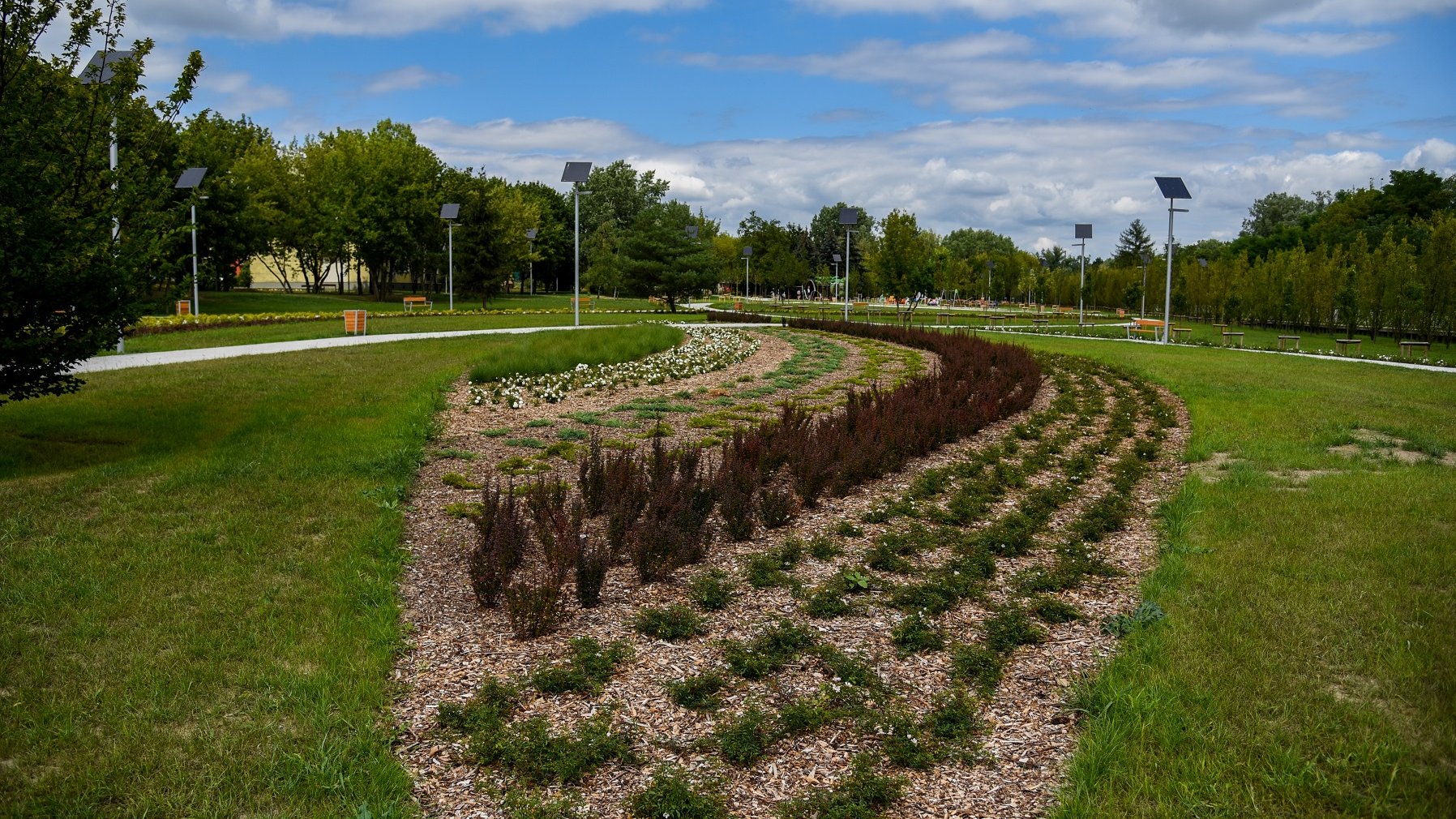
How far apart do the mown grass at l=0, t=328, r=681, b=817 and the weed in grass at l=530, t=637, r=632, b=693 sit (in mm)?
771

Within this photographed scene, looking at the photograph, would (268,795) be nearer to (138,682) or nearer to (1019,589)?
(138,682)

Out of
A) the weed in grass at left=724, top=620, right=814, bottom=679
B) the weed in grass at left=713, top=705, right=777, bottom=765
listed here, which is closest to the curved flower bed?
the weed in grass at left=724, top=620, right=814, bottom=679

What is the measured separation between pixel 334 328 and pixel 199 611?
21.9 m

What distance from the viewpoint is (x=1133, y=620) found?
526cm

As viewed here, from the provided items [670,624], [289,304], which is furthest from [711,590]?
[289,304]

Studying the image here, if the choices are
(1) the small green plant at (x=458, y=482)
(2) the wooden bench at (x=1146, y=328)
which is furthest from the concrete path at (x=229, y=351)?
(2) the wooden bench at (x=1146, y=328)

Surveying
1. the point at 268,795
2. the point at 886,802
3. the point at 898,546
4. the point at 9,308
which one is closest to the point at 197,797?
the point at 268,795

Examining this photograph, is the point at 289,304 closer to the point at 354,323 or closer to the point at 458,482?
the point at 354,323

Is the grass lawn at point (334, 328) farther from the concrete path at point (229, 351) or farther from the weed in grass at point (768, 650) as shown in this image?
the weed in grass at point (768, 650)

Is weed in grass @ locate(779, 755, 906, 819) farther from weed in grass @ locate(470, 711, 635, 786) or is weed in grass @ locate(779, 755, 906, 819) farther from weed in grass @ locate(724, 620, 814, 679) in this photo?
weed in grass @ locate(724, 620, 814, 679)

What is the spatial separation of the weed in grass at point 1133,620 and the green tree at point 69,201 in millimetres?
8415

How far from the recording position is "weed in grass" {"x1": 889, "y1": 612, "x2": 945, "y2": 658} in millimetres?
5039

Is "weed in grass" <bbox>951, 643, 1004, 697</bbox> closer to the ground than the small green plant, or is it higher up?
closer to the ground

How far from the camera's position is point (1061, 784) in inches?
147
